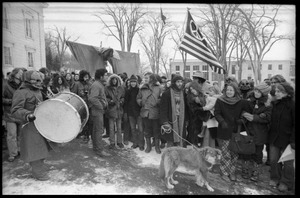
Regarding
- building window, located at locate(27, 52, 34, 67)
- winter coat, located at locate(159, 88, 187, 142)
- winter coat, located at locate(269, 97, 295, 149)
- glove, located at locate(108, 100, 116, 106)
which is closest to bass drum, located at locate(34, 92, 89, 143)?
glove, located at locate(108, 100, 116, 106)

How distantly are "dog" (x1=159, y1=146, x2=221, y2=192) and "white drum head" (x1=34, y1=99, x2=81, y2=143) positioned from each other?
1647mm

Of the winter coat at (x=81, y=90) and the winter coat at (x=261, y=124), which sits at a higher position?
the winter coat at (x=81, y=90)

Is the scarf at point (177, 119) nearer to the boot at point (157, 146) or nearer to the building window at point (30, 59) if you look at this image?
the boot at point (157, 146)

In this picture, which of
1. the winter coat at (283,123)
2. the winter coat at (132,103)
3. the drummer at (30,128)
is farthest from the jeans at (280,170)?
the drummer at (30,128)

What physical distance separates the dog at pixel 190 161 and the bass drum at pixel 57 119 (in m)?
1.64

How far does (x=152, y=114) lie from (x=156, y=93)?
1.75ft

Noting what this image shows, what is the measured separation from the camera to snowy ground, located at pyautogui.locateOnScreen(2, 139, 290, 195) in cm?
325

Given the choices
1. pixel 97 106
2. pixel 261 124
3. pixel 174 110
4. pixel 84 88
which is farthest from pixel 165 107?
pixel 84 88

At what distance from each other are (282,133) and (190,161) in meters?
1.58

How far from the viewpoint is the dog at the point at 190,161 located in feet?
10.7

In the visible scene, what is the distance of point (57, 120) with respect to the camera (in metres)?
3.23

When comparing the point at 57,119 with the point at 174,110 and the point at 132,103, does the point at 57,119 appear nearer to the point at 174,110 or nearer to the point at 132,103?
the point at 132,103

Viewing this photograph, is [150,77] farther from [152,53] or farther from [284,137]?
[152,53]
